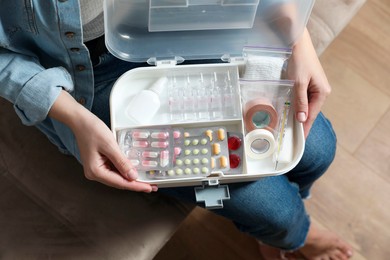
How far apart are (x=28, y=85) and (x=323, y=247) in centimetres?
67

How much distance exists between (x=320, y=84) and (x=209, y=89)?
0.16 m

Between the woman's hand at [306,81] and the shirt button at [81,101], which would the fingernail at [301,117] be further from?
the shirt button at [81,101]

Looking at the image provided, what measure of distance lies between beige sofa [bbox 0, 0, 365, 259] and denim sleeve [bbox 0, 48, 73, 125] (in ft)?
0.54

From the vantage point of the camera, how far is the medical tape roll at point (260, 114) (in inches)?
26.5

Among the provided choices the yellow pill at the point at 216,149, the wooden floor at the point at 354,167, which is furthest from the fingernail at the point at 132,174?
the wooden floor at the point at 354,167

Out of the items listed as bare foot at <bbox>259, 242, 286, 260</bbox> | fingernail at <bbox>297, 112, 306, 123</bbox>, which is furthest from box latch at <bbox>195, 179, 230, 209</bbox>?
bare foot at <bbox>259, 242, 286, 260</bbox>

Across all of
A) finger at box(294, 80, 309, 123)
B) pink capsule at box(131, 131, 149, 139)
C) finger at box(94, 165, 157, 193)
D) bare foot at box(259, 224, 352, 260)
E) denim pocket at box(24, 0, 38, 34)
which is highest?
denim pocket at box(24, 0, 38, 34)

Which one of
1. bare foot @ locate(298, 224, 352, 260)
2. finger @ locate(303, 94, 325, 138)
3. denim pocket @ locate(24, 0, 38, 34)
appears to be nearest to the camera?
denim pocket @ locate(24, 0, 38, 34)

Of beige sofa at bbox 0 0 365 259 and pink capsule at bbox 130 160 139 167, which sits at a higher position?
pink capsule at bbox 130 160 139 167

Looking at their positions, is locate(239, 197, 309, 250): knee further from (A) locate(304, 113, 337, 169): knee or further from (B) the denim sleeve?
(B) the denim sleeve

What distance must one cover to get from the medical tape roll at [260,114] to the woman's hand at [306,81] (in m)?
0.03

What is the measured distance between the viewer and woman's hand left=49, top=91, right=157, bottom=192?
62 centimetres

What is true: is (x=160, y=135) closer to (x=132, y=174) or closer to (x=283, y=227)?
(x=132, y=174)

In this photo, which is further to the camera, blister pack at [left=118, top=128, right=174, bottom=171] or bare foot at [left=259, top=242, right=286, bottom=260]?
bare foot at [left=259, top=242, right=286, bottom=260]
